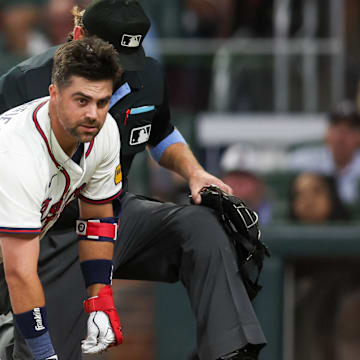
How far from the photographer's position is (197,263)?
3881 millimetres

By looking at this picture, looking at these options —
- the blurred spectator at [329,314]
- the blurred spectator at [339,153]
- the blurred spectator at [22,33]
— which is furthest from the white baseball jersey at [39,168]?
the blurred spectator at [22,33]

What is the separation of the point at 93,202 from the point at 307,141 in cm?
342

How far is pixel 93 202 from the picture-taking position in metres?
3.81

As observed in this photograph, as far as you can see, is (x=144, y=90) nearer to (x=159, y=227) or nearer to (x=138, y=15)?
(x=138, y=15)

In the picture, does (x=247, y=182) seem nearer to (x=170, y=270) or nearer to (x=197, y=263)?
(x=170, y=270)

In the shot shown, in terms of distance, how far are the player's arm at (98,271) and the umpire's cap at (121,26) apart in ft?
2.13

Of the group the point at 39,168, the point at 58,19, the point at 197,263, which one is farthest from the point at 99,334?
the point at 58,19

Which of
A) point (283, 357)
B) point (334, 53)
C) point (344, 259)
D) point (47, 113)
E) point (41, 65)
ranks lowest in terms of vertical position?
point (283, 357)

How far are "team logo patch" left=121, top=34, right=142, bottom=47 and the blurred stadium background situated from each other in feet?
6.47

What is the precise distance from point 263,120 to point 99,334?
4.13 m

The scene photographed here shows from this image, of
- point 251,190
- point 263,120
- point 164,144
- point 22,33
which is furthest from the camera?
point 22,33

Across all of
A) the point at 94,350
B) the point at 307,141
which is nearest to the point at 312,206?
the point at 307,141

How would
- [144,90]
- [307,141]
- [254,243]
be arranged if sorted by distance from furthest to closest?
[307,141]
[144,90]
[254,243]

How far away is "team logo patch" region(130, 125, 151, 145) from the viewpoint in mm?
4211
